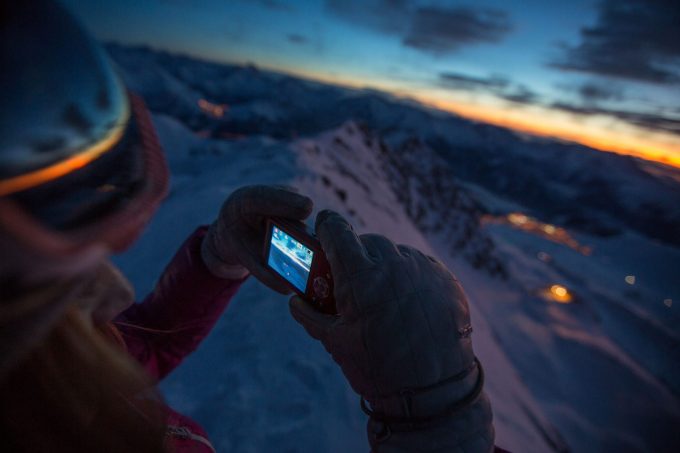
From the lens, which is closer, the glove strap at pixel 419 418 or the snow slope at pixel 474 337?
the glove strap at pixel 419 418

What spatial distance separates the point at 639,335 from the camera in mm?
21625

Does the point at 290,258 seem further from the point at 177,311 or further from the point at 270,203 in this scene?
the point at 177,311

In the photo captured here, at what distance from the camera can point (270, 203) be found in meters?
2.11

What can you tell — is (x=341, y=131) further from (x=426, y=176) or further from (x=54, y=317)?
(x=54, y=317)

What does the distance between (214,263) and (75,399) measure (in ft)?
4.56

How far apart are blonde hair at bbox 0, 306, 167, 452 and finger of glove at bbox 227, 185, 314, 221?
3.94 ft

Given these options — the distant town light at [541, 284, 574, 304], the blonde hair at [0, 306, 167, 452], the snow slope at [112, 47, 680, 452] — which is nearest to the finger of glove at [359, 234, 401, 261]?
the blonde hair at [0, 306, 167, 452]

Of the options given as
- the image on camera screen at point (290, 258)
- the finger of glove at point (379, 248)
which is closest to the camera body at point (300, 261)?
the image on camera screen at point (290, 258)

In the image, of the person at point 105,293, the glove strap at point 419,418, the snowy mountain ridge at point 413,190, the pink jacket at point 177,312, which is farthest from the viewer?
the snowy mountain ridge at point 413,190

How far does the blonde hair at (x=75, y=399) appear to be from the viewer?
2.73 ft

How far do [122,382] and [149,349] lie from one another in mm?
1263

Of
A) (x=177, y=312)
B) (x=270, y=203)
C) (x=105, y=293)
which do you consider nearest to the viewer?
(x=105, y=293)

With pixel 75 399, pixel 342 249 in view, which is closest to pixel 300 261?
pixel 342 249

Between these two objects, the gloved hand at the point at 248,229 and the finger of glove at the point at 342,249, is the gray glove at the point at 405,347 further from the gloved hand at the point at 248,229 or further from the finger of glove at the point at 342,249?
the gloved hand at the point at 248,229
